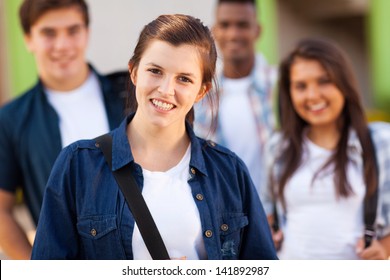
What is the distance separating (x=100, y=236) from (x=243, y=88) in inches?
74.8

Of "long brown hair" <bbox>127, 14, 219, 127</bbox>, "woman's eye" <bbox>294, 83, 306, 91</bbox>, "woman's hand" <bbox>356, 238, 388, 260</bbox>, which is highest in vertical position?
"long brown hair" <bbox>127, 14, 219, 127</bbox>

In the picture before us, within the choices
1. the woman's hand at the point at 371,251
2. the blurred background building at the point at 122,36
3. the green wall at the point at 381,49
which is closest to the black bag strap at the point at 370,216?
the woman's hand at the point at 371,251

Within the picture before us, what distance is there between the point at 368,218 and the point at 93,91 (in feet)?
4.16

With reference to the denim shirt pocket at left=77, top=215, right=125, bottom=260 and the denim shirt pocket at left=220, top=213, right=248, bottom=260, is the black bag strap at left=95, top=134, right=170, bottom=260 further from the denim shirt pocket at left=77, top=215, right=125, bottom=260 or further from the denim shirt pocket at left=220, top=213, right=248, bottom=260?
the denim shirt pocket at left=220, top=213, right=248, bottom=260

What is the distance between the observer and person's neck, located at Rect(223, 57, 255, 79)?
372 cm

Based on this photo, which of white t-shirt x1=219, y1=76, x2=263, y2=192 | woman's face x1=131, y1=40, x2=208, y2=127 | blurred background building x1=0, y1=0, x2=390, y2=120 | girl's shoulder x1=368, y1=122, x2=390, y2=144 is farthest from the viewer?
blurred background building x1=0, y1=0, x2=390, y2=120

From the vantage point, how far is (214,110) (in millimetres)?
2246

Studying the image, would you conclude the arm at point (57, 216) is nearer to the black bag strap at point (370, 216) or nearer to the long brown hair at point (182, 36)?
the long brown hair at point (182, 36)

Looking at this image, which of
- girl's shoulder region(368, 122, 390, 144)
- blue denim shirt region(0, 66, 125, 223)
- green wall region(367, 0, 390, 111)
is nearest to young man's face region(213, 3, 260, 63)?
girl's shoulder region(368, 122, 390, 144)

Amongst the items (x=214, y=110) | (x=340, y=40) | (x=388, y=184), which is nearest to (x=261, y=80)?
(x=388, y=184)

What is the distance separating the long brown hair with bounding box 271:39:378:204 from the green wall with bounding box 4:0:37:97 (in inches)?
Answer: 151

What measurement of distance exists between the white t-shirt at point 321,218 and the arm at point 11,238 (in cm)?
113

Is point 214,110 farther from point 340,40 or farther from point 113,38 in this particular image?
point 340,40

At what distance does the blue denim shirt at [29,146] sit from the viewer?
2.62m
